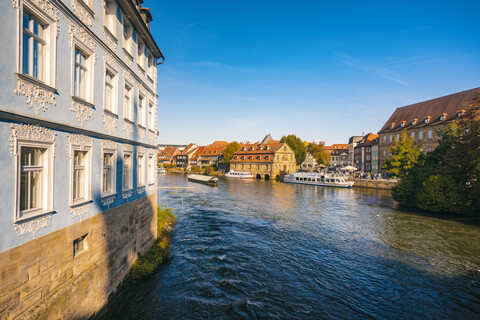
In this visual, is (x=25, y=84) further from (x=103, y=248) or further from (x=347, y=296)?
(x=347, y=296)

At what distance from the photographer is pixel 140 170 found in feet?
35.6

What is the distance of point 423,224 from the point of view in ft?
64.9

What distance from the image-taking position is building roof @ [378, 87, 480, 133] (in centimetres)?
4446

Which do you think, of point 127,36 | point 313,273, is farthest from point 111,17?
point 313,273

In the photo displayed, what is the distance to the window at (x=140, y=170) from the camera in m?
10.6

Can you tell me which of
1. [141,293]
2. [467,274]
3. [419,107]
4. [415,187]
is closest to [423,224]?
[415,187]

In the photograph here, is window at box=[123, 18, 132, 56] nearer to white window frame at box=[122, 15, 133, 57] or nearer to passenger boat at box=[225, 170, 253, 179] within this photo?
white window frame at box=[122, 15, 133, 57]

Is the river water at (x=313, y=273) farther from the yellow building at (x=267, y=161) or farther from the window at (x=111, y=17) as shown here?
the yellow building at (x=267, y=161)

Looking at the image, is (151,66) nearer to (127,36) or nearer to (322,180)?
(127,36)

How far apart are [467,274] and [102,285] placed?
14169 millimetres

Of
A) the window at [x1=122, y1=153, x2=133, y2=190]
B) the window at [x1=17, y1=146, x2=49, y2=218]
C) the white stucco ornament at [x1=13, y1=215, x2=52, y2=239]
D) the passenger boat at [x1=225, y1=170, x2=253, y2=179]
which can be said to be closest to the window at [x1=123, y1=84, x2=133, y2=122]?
the window at [x1=122, y1=153, x2=133, y2=190]

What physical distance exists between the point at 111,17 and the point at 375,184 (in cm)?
4758

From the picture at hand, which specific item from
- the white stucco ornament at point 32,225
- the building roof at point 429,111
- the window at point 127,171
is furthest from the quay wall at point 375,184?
the white stucco ornament at point 32,225

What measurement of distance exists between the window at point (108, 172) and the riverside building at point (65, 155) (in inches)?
1.2
